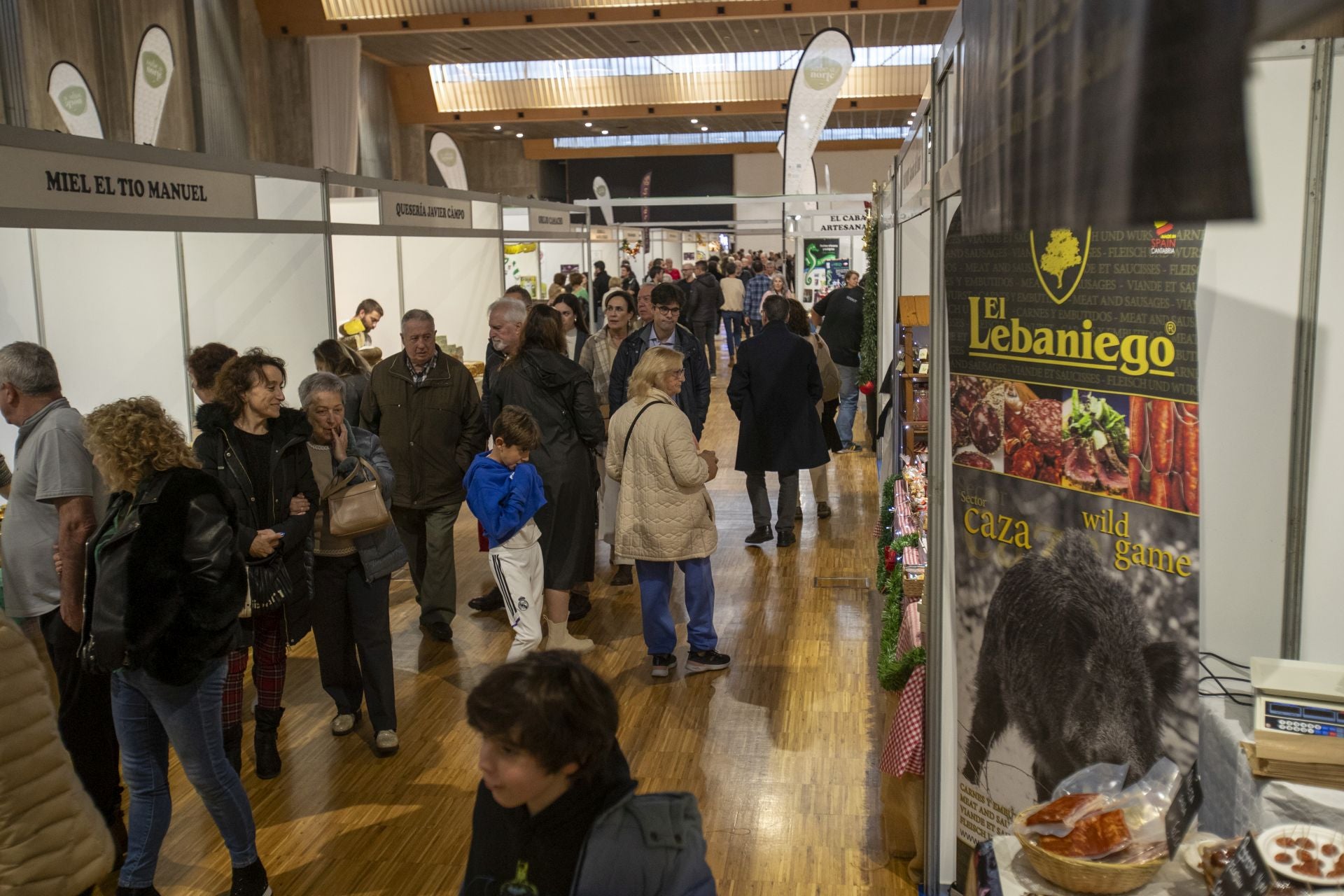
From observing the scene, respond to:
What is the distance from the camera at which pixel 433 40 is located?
18.2 metres

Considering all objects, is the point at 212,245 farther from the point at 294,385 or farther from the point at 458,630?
the point at 458,630

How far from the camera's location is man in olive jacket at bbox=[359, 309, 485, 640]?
5.14 m

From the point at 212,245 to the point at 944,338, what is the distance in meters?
4.82

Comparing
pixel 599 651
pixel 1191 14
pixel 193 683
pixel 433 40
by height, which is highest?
pixel 433 40

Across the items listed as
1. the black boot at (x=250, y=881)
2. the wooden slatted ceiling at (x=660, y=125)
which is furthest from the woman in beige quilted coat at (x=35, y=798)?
the wooden slatted ceiling at (x=660, y=125)

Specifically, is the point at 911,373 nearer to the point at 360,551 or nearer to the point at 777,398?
the point at 777,398

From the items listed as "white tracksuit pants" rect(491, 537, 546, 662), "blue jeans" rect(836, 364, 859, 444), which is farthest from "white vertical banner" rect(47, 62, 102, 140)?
Result: "white tracksuit pants" rect(491, 537, 546, 662)

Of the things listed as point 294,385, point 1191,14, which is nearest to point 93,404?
point 294,385

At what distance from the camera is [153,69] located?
11.0 metres

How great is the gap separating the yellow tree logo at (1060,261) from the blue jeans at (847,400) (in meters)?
7.58

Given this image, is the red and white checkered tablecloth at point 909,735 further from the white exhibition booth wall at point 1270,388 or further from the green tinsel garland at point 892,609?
the white exhibition booth wall at point 1270,388

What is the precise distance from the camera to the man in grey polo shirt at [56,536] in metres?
3.21

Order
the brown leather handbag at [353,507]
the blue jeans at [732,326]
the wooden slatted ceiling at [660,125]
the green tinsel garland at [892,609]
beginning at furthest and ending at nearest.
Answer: the wooden slatted ceiling at [660,125], the blue jeans at [732,326], the brown leather handbag at [353,507], the green tinsel garland at [892,609]

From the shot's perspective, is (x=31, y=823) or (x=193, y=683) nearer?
(x=31, y=823)
